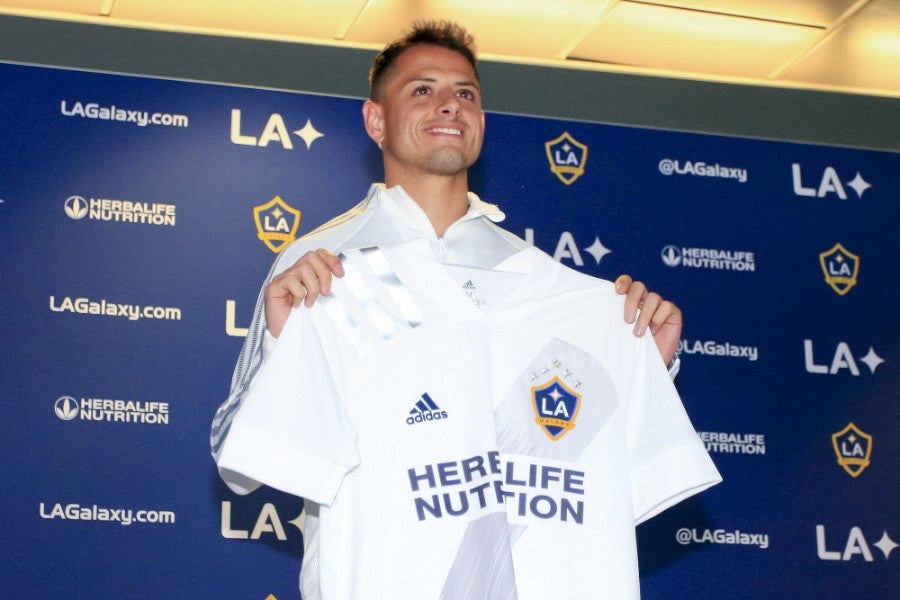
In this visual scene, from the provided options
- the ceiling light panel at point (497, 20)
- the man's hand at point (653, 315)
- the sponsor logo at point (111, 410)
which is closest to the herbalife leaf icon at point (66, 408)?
the sponsor logo at point (111, 410)

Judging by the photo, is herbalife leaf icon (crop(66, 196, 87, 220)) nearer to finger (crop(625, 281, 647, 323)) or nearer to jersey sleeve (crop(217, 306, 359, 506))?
jersey sleeve (crop(217, 306, 359, 506))

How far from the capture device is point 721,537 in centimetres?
394

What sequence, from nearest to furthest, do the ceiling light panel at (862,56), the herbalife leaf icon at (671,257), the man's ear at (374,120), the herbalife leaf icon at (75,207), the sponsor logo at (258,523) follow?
the man's ear at (374,120) → the sponsor logo at (258,523) → the herbalife leaf icon at (75,207) → the herbalife leaf icon at (671,257) → the ceiling light panel at (862,56)

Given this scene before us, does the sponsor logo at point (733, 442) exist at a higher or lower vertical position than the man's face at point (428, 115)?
lower

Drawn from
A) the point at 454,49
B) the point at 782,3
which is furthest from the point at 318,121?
Result: the point at 782,3

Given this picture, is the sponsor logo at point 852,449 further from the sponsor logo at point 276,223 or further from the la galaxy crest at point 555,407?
the la galaxy crest at point 555,407

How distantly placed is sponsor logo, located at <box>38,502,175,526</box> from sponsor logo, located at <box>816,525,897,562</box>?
184 cm

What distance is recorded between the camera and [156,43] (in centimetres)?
410

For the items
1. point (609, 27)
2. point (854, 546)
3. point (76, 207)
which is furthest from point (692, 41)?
point (76, 207)

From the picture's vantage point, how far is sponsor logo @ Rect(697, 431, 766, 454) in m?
4.02

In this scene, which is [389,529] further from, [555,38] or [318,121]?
[555,38]

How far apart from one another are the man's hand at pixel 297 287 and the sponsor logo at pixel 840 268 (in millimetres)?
2301

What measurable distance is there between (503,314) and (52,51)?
2.15 metres

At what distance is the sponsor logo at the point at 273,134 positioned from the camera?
3.93 metres
